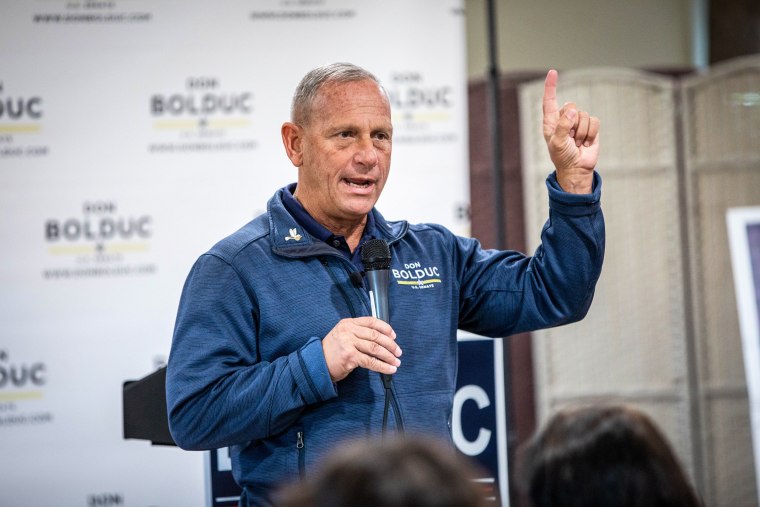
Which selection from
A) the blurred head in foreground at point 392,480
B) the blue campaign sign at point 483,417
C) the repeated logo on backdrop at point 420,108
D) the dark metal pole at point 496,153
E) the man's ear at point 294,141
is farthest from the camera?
the dark metal pole at point 496,153

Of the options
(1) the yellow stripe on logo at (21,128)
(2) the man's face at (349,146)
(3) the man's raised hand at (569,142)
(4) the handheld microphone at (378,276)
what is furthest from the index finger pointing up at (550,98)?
(1) the yellow stripe on logo at (21,128)

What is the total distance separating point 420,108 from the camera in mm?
3959

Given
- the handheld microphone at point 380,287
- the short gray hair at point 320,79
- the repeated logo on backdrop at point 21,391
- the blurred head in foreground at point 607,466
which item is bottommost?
→ the repeated logo on backdrop at point 21,391

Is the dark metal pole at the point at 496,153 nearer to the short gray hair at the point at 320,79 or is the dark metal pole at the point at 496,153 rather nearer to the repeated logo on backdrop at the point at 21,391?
the repeated logo on backdrop at the point at 21,391

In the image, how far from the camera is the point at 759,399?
4.05 meters

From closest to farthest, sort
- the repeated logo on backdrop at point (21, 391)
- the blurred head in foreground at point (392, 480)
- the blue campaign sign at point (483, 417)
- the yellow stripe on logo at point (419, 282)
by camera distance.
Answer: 1. the blurred head in foreground at point (392, 480)
2. the yellow stripe on logo at point (419, 282)
3. the blue campaign sign at point (483, 417)
4. the repeated logo on backdrop at point (21, 391)

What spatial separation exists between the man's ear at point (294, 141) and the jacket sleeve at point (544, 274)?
40 centimetres

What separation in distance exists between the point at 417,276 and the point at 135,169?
7.44 ft

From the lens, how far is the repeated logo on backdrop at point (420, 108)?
3.95m

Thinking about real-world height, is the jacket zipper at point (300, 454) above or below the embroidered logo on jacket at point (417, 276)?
below

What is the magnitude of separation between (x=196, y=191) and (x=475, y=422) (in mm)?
1891

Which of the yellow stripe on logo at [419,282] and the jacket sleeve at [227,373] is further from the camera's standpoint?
the yellow stripe on logo at [419,282]

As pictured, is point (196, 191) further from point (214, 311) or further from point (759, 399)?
point (759, 399)

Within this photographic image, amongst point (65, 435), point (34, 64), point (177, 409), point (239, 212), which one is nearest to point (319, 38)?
point (239, 212)
